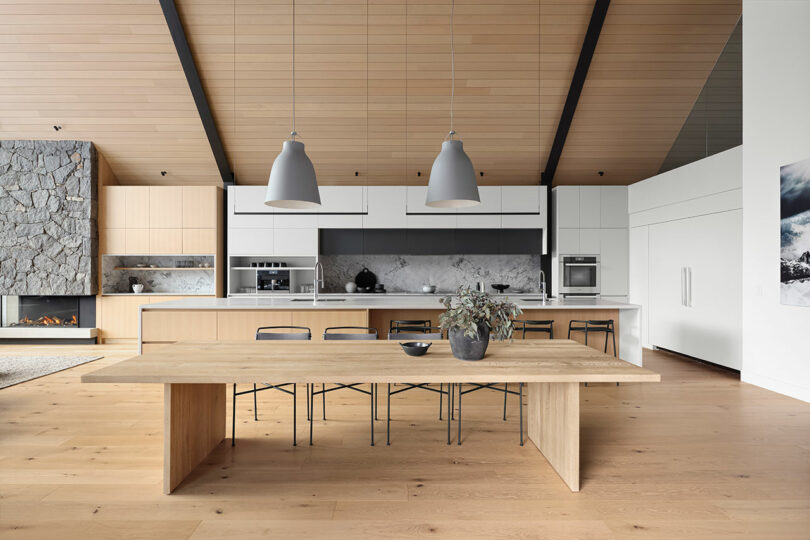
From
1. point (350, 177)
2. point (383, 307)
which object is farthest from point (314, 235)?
point (383, 307)

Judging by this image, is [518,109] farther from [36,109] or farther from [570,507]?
[36,109]

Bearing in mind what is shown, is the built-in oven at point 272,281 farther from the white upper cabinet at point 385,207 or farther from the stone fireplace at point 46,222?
the stone fireplace at point 46,222

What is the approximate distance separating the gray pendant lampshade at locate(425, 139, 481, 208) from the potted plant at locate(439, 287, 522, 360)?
2.49ft

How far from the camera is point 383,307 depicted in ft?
14.3

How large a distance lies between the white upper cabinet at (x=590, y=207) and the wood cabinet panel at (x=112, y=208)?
21.9 feet

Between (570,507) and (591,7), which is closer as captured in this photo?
(570,507)

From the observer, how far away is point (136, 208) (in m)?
6.64

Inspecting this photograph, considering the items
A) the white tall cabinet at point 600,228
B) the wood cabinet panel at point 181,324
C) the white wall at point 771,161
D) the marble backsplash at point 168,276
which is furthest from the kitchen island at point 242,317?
the marble backsplash at point 168,276

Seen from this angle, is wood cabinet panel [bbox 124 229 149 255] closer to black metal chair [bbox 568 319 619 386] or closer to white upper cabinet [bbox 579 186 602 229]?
black metal chair [bbox 568 319 619 386]

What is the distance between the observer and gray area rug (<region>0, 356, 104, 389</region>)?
14.7 ft

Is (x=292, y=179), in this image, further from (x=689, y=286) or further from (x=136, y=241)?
(x=136, y=241)

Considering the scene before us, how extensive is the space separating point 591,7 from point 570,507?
204 inches

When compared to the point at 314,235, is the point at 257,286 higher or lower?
lower

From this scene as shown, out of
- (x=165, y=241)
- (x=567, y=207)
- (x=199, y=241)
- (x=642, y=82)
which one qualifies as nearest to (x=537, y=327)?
(x=567, y=207)
